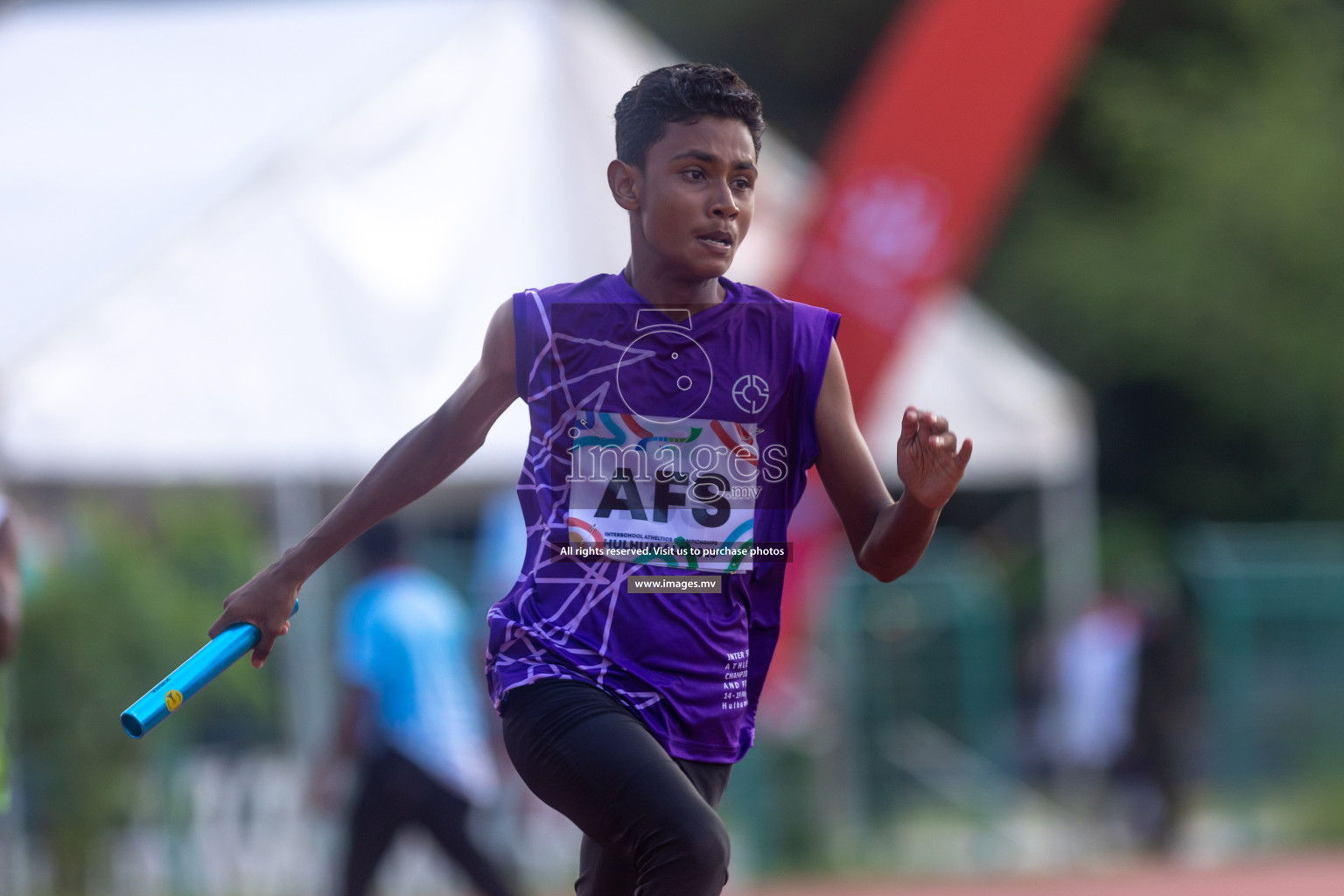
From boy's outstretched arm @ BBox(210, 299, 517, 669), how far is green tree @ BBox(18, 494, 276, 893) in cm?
623

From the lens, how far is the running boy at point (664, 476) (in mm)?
3094

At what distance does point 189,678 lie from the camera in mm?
3014

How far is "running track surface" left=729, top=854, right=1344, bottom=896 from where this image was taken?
34.8ft

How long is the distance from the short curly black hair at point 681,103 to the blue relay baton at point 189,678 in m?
1.06

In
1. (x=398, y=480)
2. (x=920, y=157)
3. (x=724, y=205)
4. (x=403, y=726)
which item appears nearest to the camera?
(x=724, y=205)

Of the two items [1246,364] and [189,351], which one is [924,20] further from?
[1246,364]

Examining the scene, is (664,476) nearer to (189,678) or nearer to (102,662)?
(189,678)

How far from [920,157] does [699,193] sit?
20.1ft

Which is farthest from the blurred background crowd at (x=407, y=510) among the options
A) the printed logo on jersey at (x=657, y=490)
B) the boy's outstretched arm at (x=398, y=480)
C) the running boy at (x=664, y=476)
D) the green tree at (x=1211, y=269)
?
the green tree at (x=1211, y=269)

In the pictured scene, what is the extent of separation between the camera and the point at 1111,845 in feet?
43.8

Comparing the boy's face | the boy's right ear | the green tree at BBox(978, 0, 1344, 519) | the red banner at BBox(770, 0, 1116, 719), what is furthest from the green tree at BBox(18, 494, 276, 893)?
the green tree at BBox(978, 0, 1344, 519)

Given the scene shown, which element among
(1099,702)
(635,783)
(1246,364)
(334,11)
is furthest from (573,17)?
(1246,364)

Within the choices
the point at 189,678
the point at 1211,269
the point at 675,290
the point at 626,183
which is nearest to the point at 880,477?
the point at 675,290

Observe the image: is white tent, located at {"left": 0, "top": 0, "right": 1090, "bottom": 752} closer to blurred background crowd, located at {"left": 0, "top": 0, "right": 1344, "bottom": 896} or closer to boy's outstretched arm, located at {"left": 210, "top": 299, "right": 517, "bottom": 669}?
blurred background crowd, located at {"left": 0, "top": 0, "right": 1344, "bottom": 896}
